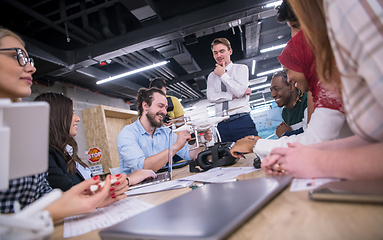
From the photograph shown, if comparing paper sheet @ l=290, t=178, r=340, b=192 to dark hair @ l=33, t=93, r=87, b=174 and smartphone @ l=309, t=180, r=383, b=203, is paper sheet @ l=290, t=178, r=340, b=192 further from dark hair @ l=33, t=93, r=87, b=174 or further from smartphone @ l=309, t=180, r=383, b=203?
dark hair @ l=33, t=93, r=87, b=174

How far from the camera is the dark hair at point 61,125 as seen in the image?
1.36 m

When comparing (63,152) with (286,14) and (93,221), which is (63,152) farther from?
(286,14)

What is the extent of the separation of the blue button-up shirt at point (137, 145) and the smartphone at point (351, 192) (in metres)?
1.36

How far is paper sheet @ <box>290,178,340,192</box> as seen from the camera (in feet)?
1.44

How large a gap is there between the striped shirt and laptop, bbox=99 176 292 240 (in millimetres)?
209

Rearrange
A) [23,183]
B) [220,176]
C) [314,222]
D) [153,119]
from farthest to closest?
[153,119], [220,176], [23,183], [314,222]

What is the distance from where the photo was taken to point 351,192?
1.15 ft

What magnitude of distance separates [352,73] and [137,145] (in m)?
1.52

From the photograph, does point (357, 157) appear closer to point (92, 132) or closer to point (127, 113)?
point (92, 132)

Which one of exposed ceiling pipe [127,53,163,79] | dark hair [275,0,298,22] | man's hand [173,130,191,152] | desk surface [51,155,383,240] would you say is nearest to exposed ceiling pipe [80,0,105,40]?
exposed ceiling pipe [127,53,163,79]

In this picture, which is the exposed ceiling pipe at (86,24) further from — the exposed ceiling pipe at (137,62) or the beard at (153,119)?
the beard at (153,119)

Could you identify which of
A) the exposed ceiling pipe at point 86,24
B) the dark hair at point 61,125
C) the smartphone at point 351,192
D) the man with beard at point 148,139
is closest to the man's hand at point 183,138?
the man with beard at point 148,139

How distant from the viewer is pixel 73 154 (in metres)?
1.46

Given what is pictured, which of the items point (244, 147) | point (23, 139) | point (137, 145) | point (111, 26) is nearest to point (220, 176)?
point (244, 147)
